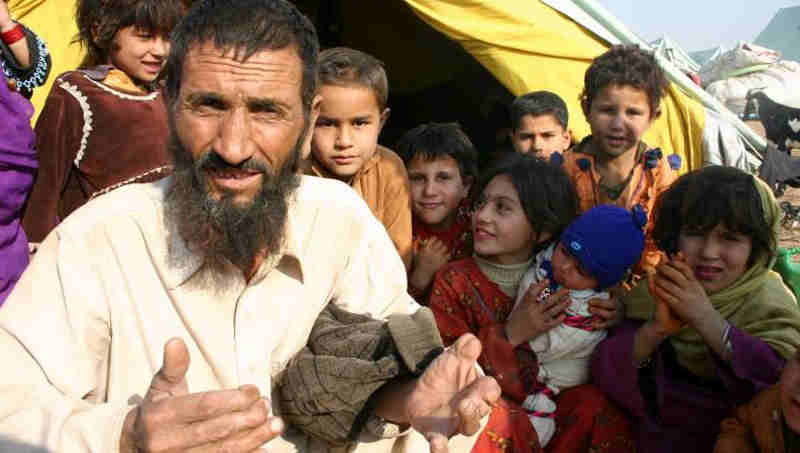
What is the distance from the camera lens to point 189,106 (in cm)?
173

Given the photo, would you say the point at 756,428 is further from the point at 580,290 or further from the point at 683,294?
the point at 580,290

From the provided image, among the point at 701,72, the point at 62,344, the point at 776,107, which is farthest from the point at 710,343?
the point at 701,72

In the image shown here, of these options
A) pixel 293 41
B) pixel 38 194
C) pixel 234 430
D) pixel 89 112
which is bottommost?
pixel 234 430

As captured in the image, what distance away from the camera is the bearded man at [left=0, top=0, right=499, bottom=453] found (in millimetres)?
1492

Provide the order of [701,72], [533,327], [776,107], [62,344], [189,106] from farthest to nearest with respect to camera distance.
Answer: [701,72] < [776,107] < [533,327] < [189,106] < [62,344]

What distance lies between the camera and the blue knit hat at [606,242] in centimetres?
234

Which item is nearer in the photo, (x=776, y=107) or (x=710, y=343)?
(x=710, y=343)

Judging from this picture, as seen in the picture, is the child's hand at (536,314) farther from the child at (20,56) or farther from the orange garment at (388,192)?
the child at (20,56)

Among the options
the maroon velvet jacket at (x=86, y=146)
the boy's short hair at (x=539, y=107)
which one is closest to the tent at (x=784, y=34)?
the boy's short hair at (x=539, y=107)

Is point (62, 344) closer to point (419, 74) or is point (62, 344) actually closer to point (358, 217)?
point (358, 217)

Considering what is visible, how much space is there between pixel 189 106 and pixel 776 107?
441 inches

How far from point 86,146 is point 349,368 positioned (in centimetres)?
155

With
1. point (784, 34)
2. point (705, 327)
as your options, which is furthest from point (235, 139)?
point (784, 34)

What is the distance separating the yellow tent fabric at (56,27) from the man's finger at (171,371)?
11.0 feet
